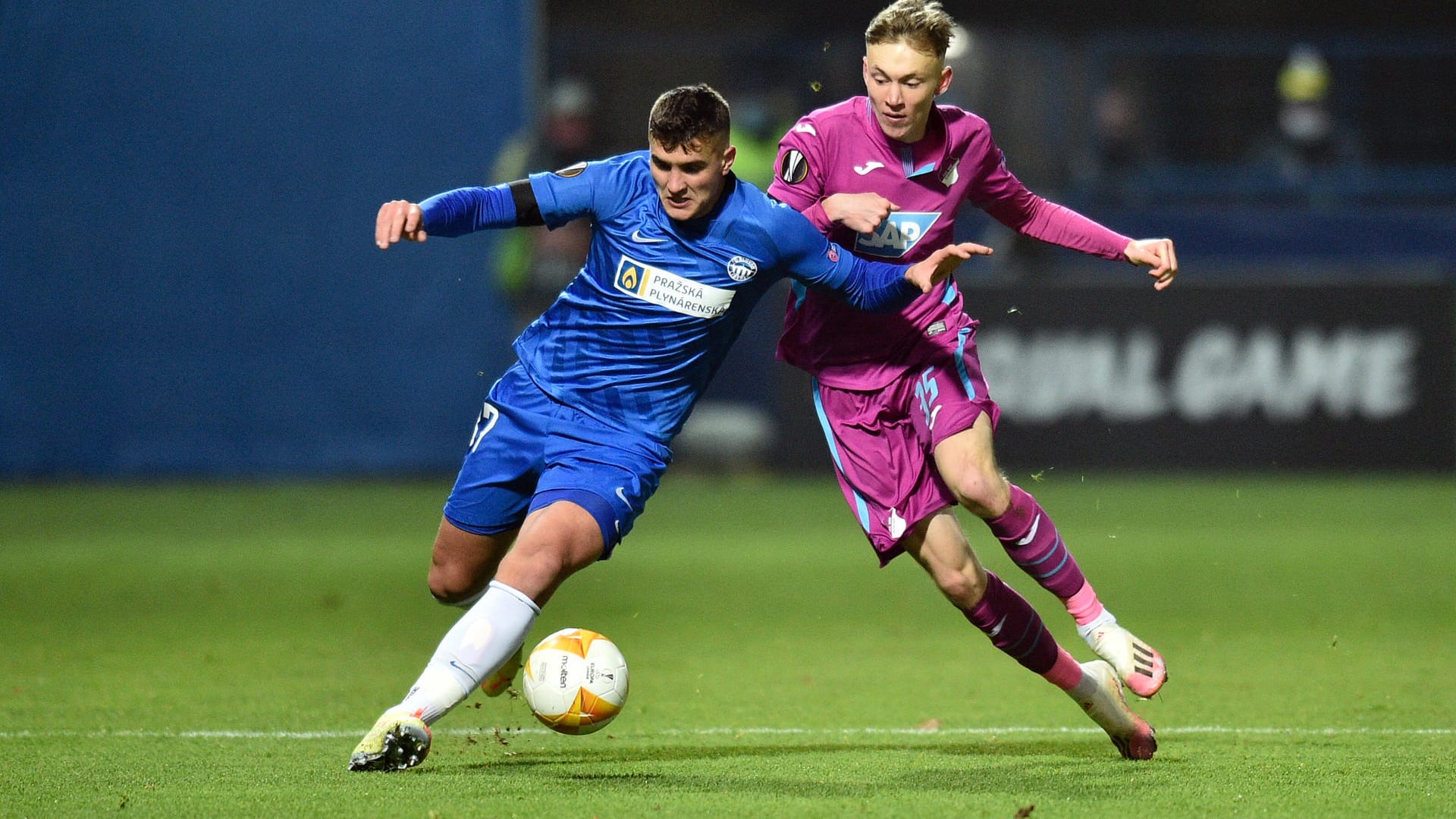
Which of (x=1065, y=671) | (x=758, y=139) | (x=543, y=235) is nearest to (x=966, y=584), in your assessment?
(x=1065, y=671)

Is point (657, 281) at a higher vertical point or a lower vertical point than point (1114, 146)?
higher

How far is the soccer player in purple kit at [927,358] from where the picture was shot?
17.9ft

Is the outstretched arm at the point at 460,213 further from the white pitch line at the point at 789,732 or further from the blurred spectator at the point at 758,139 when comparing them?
the blurred spectator at the point at 758,139

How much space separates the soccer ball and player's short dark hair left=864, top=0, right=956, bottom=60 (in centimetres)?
200

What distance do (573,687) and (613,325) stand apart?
43.0 inches

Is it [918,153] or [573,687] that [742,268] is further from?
[573,687]

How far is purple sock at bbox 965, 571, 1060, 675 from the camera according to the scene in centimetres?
551

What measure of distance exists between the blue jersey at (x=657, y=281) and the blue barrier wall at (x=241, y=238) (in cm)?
984

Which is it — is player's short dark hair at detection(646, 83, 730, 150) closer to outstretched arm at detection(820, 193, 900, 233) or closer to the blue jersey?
the blue jersey

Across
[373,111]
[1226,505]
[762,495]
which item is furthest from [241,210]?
[1226,505]

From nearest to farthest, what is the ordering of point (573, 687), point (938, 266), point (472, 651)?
point (472, 651) < point (573, 687) < point (938, 266)

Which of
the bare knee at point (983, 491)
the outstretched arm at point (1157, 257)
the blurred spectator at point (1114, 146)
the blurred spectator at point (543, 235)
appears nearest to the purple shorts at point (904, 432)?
the bare knee at point (983, 491)

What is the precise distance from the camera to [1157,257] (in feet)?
17.9

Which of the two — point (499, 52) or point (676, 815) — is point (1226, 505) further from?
point (676, 815)
